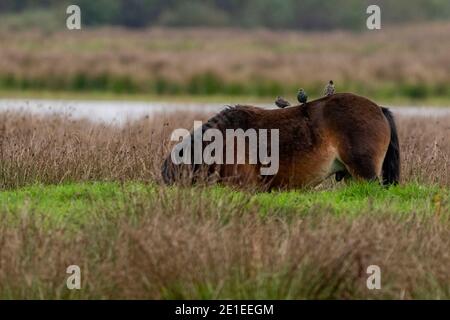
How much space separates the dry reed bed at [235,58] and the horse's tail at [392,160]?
2346 cm

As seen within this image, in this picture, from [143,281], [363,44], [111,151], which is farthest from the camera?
[363,44]

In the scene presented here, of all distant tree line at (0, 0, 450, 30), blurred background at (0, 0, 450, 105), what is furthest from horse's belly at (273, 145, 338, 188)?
distant tree line at (0, 0, 450, 30)

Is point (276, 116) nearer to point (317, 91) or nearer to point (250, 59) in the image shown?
point (317, 91)

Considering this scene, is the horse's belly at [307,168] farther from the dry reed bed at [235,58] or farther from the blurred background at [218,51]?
the dry reed bed at [235,58]

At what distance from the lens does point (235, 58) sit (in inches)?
1533

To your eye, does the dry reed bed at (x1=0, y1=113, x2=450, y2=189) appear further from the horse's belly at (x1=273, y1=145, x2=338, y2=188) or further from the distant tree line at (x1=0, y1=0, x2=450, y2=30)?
the distant tree line at (x1=0, y1=0, x2=450, y2=30)

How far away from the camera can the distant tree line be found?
62438 millimetres

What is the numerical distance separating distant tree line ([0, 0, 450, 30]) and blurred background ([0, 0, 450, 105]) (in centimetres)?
5

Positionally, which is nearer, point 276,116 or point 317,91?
point 276,116

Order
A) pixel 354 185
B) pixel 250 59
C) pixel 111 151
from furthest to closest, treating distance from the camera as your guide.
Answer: pixel 250 59
pixel 111 151
pixel 354 185

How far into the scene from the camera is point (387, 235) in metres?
8.74

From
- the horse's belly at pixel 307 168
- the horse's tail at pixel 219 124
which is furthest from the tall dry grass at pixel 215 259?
the horse's belly at pixel 307 168

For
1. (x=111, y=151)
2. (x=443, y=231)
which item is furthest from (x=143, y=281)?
(x=111, y=151)

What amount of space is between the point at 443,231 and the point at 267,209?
1439mm
